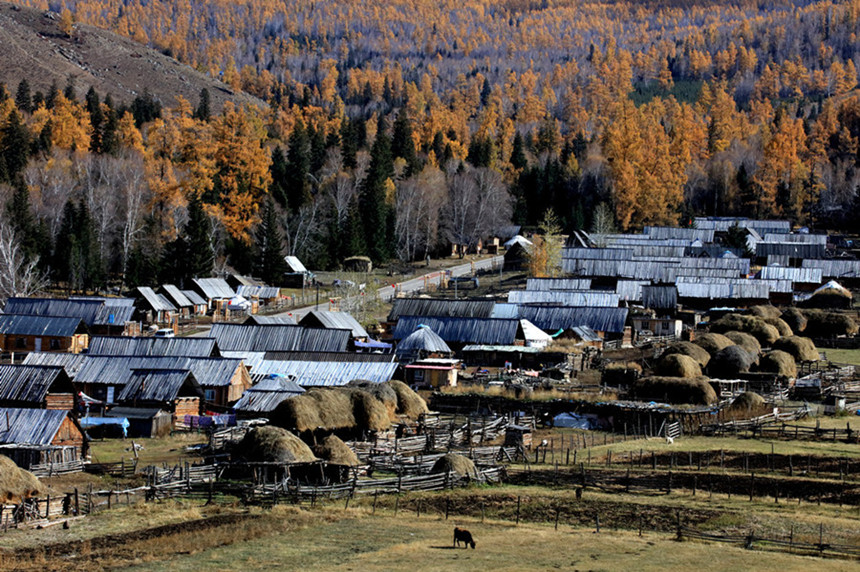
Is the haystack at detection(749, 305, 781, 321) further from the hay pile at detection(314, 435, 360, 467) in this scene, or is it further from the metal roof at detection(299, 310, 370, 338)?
the hay pile at detection(314, 435, 360, 467)

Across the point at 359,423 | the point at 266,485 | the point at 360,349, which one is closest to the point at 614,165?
the point at 360,349

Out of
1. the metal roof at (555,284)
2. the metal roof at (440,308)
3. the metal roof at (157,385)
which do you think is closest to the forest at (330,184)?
the metal roof at (555,284)

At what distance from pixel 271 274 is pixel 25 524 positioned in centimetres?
6738

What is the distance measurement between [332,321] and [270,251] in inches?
1206

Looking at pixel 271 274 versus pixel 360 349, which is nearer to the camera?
pixel 360 349

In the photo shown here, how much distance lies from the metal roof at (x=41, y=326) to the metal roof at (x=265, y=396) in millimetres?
21093

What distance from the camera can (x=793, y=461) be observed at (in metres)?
38.7

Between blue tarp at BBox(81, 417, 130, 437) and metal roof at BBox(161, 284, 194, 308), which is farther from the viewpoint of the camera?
metal roof at BBox(161, 284, 194, 308)

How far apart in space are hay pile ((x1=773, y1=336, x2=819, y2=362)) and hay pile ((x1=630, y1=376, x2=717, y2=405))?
508 inches

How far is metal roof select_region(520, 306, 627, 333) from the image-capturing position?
71312mm

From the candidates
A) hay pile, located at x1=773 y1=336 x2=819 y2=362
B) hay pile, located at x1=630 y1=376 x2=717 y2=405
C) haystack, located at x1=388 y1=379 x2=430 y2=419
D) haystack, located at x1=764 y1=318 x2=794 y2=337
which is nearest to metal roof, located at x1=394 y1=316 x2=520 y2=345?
hay pile, located at x1=773 y1=336 x2=819 y2=362

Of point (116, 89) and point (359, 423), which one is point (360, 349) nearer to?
point (359, 423)

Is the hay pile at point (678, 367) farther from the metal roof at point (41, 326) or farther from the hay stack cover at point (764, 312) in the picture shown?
the metal roof at point (41, 326)

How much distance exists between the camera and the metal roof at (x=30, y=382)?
148 ft
